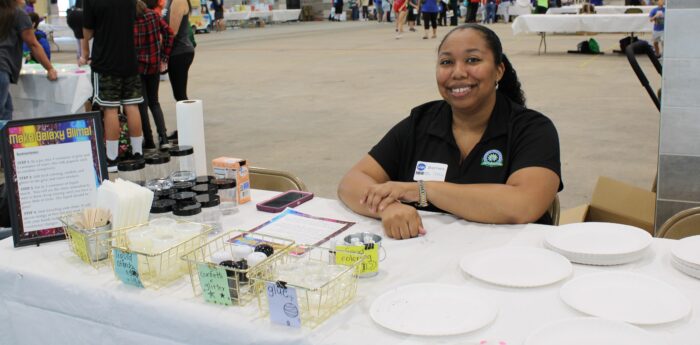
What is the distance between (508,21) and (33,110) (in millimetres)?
18917

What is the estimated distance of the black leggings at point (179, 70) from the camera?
5917 mm

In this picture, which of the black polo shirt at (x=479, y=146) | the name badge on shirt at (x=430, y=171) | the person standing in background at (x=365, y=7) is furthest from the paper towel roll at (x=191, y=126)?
the person standing in background at (x=365, y=7)

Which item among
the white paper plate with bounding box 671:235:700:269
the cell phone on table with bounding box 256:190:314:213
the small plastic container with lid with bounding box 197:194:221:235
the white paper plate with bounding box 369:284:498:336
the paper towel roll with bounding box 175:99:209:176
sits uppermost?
the paper towel roll with bounding box 175:99:209:176

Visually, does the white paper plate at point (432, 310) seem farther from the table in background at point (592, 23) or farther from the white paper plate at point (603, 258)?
the table in background at point (592, 23)

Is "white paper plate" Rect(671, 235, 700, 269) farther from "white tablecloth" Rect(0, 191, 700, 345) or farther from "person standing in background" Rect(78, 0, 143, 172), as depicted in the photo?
"person standing in background" Rect(78, 0, 143, 172)

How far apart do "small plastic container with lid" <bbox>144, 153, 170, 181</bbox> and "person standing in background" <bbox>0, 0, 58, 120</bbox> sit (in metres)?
3.37

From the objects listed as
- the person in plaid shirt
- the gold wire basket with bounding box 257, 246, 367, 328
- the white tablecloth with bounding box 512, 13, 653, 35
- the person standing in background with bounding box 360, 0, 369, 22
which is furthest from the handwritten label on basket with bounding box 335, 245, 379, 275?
the person standing in background with bounding box 360, 0, 369, 22

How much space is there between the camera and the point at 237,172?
86.1 inches

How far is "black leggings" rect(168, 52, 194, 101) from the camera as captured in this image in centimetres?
592

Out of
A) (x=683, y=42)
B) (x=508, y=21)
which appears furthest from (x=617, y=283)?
(x=508, y=21)

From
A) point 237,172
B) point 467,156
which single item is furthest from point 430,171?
point 237,172

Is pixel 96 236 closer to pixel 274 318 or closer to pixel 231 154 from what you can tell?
pixel 274 318

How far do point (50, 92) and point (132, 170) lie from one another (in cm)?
406

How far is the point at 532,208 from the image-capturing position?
196 centimetres
